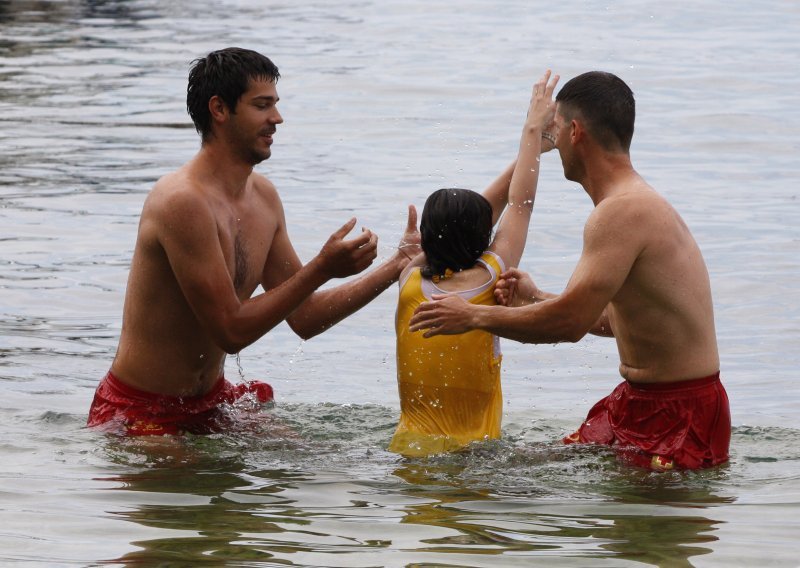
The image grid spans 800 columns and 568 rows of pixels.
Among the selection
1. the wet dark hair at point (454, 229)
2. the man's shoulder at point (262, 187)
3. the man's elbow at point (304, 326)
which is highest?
the man's shoulder at point (262, 187)

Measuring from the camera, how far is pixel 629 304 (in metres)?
6.74

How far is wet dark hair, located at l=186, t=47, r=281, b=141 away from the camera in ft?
23.6

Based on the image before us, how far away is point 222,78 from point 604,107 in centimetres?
186

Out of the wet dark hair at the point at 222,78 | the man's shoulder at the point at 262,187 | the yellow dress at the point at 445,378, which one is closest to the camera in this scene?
the yellow dress at the point at 445,378

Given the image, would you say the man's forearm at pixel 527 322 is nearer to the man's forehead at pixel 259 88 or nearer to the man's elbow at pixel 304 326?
the man's elbow at pixel 304 326

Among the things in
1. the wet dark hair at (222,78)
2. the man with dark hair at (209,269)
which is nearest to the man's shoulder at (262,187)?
the man with dark hair at (209,269)

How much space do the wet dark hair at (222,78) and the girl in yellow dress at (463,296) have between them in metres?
1.10

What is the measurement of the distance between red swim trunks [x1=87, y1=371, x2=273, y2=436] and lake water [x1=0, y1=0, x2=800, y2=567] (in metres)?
0.10

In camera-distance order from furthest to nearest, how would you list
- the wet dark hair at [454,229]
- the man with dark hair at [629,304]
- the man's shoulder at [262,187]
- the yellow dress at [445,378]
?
the man's shoulder at [262,187] < the yellow dress at [445,378] < the wet dark hair at [454,229] < the man with dark hair at [629,304]

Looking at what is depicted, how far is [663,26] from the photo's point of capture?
94.6 ft

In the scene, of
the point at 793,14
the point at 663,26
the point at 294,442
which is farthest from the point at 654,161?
the point at 793,14

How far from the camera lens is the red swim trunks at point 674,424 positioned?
679 cm

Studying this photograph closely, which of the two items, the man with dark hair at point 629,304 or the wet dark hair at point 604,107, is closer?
the man with dark hair at point 629,304

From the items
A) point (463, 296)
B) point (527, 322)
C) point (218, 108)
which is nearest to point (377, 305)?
point (218, 108)
